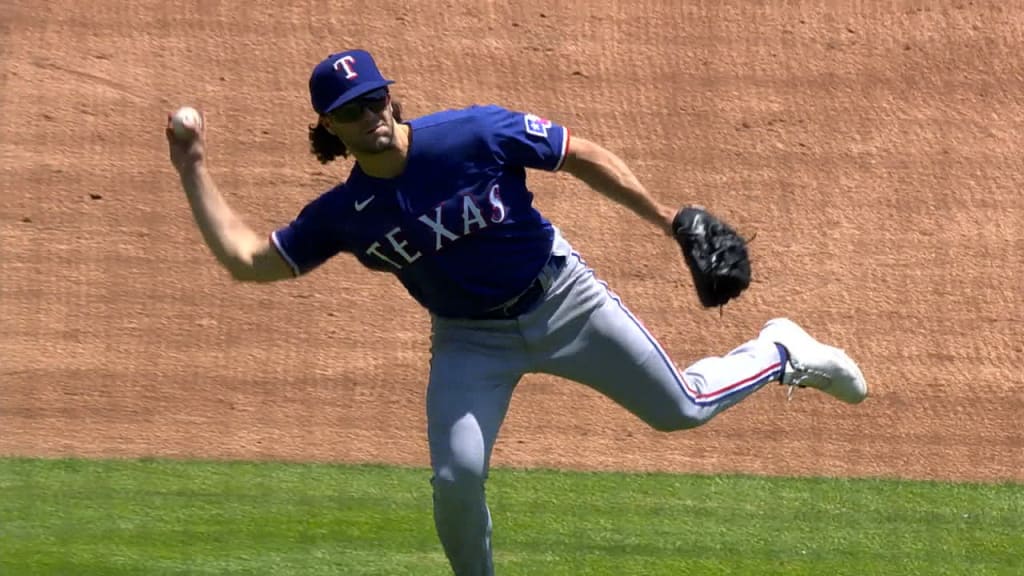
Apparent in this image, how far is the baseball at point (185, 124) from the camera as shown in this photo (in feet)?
15.2

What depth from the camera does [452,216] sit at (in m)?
4.69

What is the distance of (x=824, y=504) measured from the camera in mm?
6945

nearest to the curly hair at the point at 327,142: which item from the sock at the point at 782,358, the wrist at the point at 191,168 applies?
the wrist at the point at 191,168

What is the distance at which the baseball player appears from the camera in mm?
4668

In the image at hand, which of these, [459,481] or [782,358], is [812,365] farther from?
[459,481]

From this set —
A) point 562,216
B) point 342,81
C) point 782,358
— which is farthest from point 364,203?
point 562,216

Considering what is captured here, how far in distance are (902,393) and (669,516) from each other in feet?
7.47

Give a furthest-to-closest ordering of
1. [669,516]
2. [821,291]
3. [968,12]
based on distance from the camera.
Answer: [968,12], [821,291], [669,516]

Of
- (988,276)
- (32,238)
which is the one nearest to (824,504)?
(988,276)

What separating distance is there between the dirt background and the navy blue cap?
3.86m

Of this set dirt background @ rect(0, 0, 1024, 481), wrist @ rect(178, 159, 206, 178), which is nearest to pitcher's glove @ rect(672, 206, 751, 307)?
wrist @ rect(178, 159, 206, 178)

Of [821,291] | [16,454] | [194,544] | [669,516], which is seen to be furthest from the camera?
[821,291]

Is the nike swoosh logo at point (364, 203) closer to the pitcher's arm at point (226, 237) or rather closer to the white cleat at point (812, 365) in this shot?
the pitcher's arm at point (226, 237)

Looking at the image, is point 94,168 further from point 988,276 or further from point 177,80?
point 988,276
